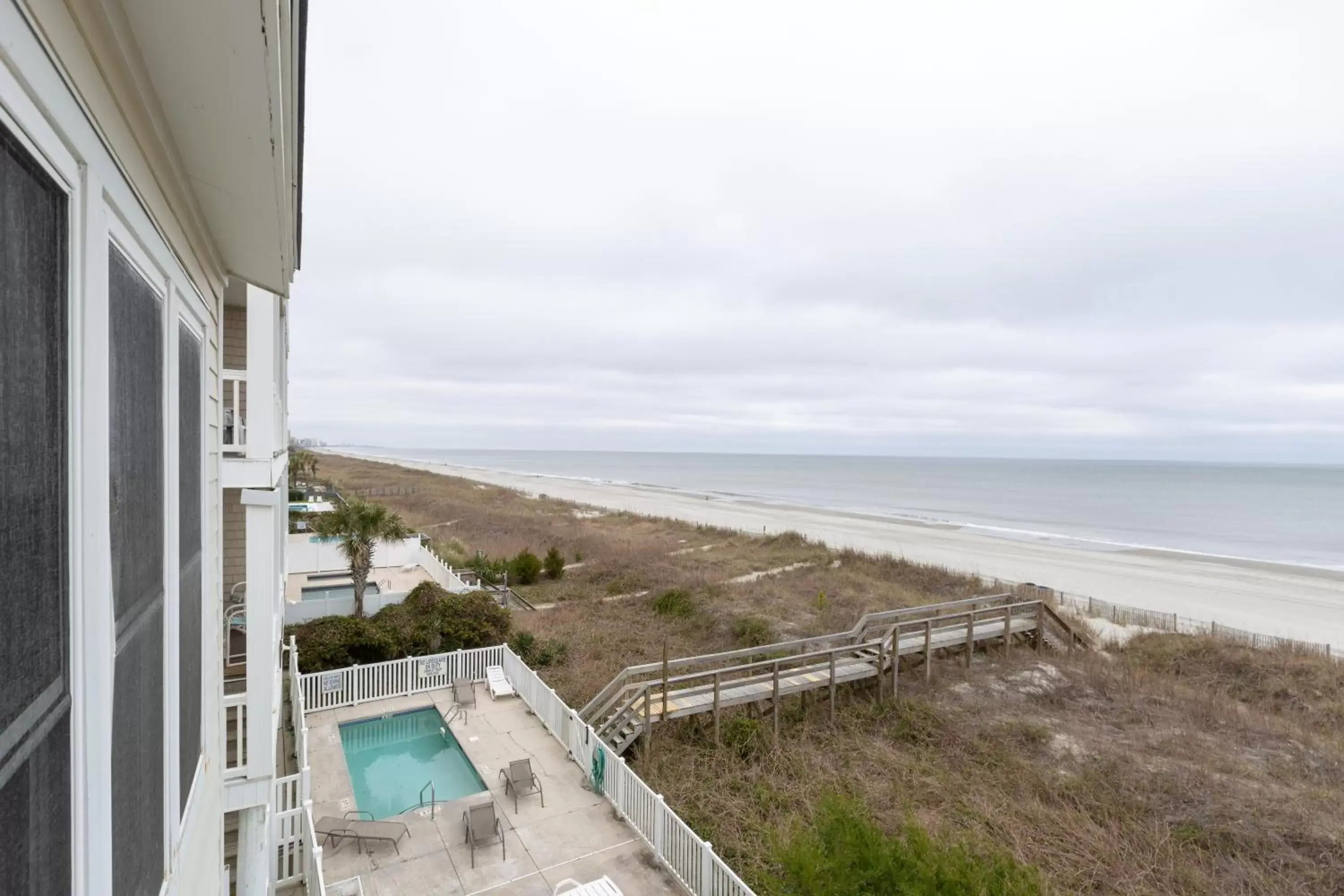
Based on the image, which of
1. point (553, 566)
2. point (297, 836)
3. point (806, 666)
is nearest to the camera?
point (297, 836)

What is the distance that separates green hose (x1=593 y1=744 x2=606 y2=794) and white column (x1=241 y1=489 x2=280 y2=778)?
480cm

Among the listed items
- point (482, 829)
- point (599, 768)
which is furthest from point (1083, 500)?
point (482, 829)

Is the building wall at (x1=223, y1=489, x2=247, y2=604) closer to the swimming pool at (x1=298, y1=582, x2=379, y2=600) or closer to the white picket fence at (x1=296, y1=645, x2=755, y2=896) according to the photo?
the white picket fence at (x1=296, y1=645, x2=755, y2=896)

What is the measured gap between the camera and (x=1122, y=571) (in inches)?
1331

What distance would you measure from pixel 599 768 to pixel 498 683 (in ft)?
14.3

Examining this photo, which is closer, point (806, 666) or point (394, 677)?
point (394, 677)

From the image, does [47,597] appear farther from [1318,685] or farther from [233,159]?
[1318,685]

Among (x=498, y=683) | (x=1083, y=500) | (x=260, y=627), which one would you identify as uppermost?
(x=260, y=627)

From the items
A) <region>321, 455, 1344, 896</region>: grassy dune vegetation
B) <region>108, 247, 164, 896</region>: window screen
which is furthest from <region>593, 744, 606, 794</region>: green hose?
<region>108, 247, 164, 896</region>: window screen

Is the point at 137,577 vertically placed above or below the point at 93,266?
below

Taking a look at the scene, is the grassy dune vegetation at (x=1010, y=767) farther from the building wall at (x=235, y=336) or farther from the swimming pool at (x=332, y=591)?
the building wall at (x=235, y=336)

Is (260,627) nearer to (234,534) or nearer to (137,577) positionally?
(234,534)

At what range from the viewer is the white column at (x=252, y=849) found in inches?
227

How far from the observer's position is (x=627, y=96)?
50.3 feet
